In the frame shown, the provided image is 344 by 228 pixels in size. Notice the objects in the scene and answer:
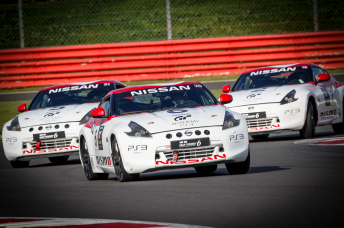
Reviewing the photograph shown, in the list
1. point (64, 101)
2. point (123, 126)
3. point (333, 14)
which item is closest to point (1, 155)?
point (64, 101)

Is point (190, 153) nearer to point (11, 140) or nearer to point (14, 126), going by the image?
point (11, 140)

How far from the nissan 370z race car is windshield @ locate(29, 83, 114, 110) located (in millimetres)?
3545

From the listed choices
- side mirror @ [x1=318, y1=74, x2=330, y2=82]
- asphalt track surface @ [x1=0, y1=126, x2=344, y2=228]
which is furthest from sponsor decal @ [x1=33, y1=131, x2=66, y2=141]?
side mirror @ [x1=318, y1=74, x2=330, y2=82]

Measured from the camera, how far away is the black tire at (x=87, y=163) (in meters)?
9.21

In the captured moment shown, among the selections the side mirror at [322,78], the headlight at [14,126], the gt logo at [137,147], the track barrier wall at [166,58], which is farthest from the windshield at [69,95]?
the track barrier wall at [166,58]

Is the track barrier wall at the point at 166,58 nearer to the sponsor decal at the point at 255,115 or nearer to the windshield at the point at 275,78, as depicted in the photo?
the windshield at the point at 275,78

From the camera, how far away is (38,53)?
21.8 meters

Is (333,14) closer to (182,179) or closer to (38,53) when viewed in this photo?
(38,53)

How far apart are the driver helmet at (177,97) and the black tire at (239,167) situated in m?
1.15

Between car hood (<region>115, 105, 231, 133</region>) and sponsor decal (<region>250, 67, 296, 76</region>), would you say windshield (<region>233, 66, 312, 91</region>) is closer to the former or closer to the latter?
sponsor decal (<region>250, 67, 296, 76</region>)

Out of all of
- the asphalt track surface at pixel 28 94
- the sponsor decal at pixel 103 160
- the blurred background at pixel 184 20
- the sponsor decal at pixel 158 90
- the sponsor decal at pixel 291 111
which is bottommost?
the asphalt track surface at pixel 28 94

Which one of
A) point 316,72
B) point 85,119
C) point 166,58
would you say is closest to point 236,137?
point 85,119

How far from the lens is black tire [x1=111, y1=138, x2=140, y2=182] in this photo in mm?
8102

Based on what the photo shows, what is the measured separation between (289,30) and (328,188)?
91.7 feet
